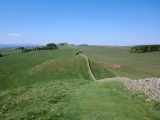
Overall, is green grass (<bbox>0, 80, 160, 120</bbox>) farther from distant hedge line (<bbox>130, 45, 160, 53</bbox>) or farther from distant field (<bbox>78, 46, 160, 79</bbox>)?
distant hedge line (<bbox>130, 45, 160, 53</bbox>)

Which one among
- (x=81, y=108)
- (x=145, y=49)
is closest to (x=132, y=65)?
(x=145, y=49)

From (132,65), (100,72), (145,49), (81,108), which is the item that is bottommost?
(132,65)

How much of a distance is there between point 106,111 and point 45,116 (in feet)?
14.9

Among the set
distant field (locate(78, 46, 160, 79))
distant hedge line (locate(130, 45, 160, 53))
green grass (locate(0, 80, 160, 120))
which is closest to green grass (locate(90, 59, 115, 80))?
distant field (locate(78, 46, 160, 79))

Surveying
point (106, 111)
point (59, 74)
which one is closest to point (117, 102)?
point (106, 111)

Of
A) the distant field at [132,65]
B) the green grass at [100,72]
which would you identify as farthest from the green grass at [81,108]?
the distant field at [132,65]

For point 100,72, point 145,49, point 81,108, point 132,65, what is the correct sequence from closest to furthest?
point 81,108, point 100,72, point 132,65, point 145,49

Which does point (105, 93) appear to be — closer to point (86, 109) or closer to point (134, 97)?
point (134, 97)

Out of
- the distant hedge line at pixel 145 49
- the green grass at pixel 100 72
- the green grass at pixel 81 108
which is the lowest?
the green grass at pixel 100 72

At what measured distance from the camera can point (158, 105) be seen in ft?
47.8

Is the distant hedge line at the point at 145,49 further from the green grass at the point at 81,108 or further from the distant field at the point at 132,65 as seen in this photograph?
the green grass at the point at 81,108

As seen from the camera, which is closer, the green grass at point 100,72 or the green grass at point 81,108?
the green grass at point 81,108

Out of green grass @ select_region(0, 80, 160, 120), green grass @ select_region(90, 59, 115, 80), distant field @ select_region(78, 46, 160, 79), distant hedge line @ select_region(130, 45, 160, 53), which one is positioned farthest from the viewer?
distant hedge line @ select_region(130, 45, 160, 53)

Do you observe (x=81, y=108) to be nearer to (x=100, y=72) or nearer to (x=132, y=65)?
(x=100, y=72)
